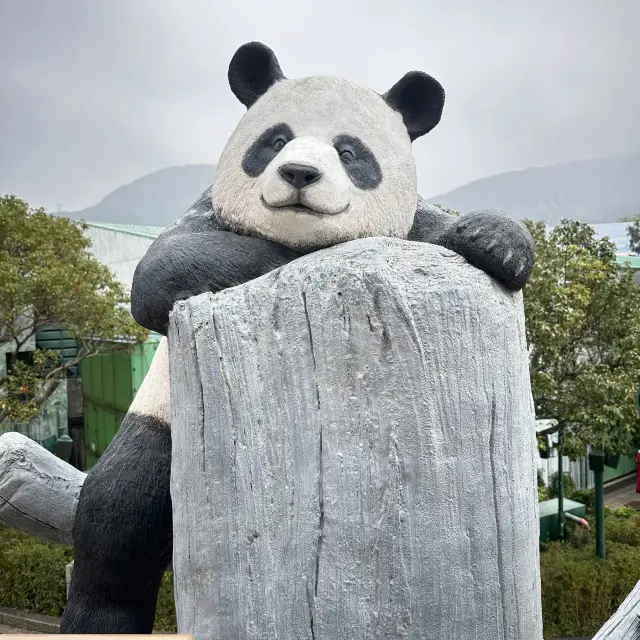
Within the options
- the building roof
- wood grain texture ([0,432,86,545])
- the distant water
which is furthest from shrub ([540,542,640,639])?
the distant water

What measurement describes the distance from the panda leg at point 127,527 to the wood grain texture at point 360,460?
0.48 m

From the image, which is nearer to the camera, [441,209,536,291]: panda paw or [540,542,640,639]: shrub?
[441,209,536,291]: panda paw

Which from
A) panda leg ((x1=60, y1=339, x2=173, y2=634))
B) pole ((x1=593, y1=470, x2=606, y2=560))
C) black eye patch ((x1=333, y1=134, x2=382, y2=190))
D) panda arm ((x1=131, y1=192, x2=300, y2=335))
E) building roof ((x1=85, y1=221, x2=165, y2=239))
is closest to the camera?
panda arm ((x1=131, y1=192, x2=300, y2=335))

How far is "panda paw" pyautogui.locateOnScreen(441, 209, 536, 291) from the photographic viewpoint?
4.55ft

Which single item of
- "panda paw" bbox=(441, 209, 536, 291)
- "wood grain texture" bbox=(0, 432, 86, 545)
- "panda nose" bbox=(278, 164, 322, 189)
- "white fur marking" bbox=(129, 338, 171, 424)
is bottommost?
"wood grain texture" bbox=(0, 432, 86, 545)

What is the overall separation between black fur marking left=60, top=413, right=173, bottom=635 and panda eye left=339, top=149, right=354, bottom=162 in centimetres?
87

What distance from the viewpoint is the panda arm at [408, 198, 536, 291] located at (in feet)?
4.55

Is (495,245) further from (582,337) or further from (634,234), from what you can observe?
(634,234)

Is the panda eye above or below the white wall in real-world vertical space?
below

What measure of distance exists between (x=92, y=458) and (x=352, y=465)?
33.1 feet

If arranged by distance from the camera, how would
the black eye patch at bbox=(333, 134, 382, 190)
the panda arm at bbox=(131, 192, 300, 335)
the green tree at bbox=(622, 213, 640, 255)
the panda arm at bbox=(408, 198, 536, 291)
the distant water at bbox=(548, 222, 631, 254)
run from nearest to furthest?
the panda arm at bbox=(408, 198, 536, 291)
the panda arm at bbox=(131, 192, 300, 335)
the black eye patch at bbox=(333, 134, 382, 190)
the green tree at bbox=(622, 213, 640, 255)
the distant water at bbox=(548, 222, 631, 254)

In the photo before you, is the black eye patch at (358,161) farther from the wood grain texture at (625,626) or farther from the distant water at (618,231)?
the distant water at (618,231)

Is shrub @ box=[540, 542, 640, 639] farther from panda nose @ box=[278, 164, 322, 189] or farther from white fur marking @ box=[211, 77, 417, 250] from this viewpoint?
panda nose @ box=[278, 164, 322, 189]

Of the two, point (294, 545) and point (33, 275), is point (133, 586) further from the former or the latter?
point (33, 275)
